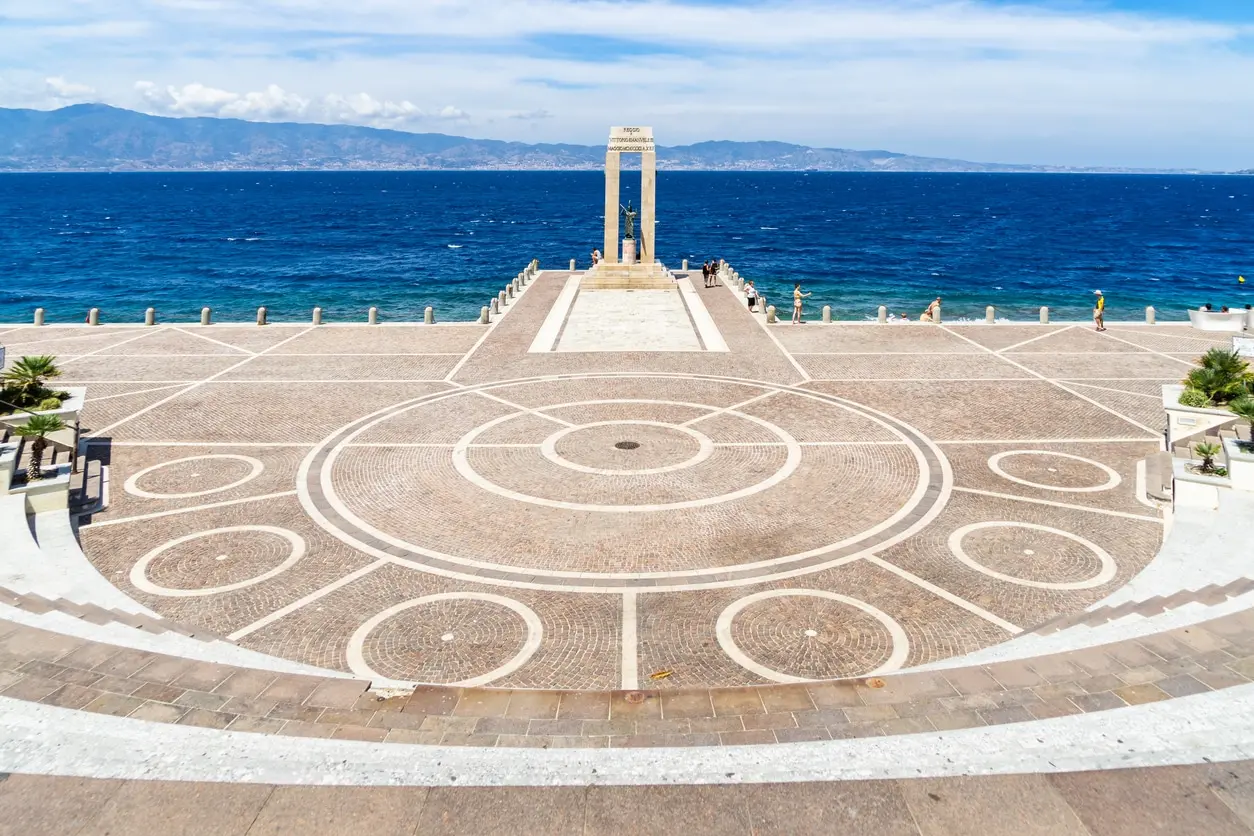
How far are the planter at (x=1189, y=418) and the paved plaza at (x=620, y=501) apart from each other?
0.97m

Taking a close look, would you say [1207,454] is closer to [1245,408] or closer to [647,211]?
[1245,408]

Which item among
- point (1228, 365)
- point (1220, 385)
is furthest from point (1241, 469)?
point (1228, 365)

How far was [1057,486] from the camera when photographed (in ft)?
69.4

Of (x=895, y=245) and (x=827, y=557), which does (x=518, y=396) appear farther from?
(x=895, y=245)

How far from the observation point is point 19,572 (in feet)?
48.4

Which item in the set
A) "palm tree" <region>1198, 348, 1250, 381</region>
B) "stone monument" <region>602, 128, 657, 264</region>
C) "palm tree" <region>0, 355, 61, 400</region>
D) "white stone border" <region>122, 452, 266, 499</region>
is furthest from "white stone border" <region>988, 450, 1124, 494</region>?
"stone monument" <region>602, 128, 657, 264</region>

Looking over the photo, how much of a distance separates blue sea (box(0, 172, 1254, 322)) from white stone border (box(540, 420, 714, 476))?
3665 centimetres

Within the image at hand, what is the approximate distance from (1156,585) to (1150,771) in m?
7.30

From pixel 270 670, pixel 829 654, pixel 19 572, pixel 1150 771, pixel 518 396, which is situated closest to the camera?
pixel 1150 771

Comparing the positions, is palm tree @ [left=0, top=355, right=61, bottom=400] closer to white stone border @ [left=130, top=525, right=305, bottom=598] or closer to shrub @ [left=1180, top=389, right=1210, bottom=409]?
white stone border @ [left=130, top=525, right=305, bottom=598]

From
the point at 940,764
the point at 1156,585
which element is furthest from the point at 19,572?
the point at 1156,585

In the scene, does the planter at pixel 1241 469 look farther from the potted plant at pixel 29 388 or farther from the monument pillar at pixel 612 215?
the monument pillar at pixel 612 215

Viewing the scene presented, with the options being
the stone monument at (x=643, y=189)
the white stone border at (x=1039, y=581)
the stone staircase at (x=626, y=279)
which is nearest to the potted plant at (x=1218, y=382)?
the white stone border at (x=1039, y=581)

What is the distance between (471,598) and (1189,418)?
18931 mm
